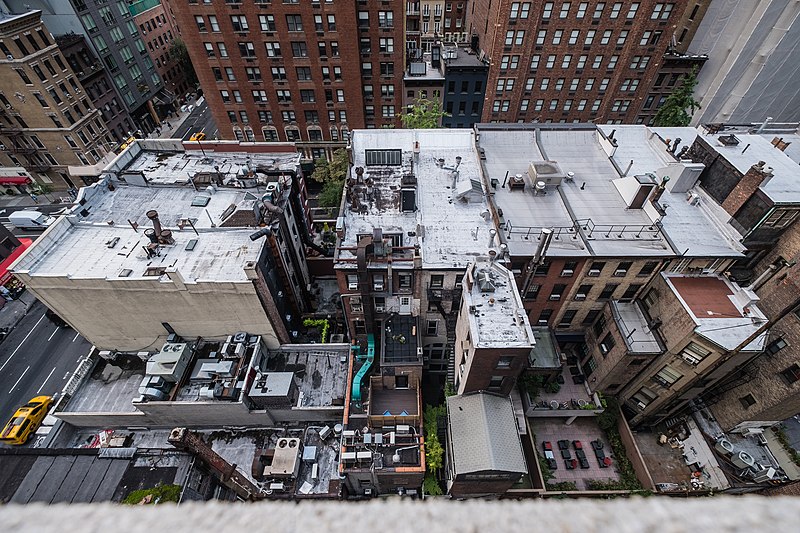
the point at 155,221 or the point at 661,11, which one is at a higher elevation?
the point at 661,11

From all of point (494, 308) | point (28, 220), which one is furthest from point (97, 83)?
point (494, 308)

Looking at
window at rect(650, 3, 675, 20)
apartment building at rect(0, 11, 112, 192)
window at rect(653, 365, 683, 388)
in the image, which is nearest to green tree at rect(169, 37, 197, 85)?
apartment building at rect(0, 11, 112, 192)

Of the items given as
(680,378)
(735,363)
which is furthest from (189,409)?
(735,363)

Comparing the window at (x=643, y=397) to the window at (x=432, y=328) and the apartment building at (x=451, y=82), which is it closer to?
the window at (x=432, y=328)

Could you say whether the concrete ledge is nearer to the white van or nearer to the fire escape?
the fire escape

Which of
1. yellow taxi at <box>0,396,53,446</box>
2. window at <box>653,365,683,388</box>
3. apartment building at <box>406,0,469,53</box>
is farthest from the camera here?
apartment building at <box>406,0,469,53</box>

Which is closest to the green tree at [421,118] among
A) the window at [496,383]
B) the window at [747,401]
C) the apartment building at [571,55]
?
the apartment building at [571,55]

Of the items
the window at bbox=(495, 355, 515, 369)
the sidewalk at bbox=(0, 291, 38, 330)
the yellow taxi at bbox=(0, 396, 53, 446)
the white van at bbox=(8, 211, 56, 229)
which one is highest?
the window at bbox=(495, 355, 515, 369)

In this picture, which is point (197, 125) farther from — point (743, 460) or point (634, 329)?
point (743, 460)
